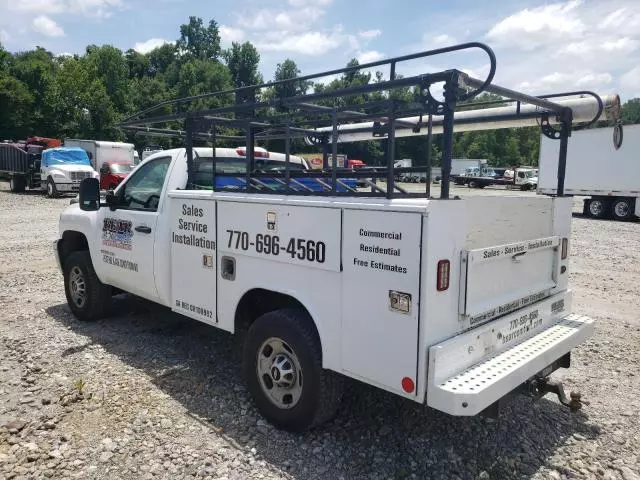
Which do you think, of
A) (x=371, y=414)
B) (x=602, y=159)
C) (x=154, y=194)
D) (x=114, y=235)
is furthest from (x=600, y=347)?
(x=602, y=159)

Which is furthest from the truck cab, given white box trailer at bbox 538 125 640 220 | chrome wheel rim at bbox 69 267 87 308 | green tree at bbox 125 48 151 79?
green tree at bbox 125 48 151 79

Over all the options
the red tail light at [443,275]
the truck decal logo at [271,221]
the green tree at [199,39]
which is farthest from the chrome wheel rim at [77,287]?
the green tree at [199,39]

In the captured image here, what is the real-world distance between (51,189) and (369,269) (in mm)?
24616

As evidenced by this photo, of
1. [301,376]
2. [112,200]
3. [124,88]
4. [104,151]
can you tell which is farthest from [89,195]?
[124,88]

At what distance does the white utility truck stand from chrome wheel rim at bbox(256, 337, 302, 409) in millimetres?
10

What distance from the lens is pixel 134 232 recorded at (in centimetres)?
505

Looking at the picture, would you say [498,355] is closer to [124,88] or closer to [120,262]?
[120,262]

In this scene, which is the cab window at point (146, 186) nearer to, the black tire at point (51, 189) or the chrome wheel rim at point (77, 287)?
the chrome wheel rim at point (77, 287)

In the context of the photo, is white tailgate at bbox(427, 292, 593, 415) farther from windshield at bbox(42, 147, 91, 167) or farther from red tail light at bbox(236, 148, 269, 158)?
windshield at bbox(42, 147, 91, 167)

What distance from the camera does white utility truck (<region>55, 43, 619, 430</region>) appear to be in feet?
9.40

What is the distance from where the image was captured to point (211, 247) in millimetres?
4176

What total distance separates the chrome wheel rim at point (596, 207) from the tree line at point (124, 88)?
3.71m

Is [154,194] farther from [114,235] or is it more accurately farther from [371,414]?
[371,414]

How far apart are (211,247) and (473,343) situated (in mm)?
2178
